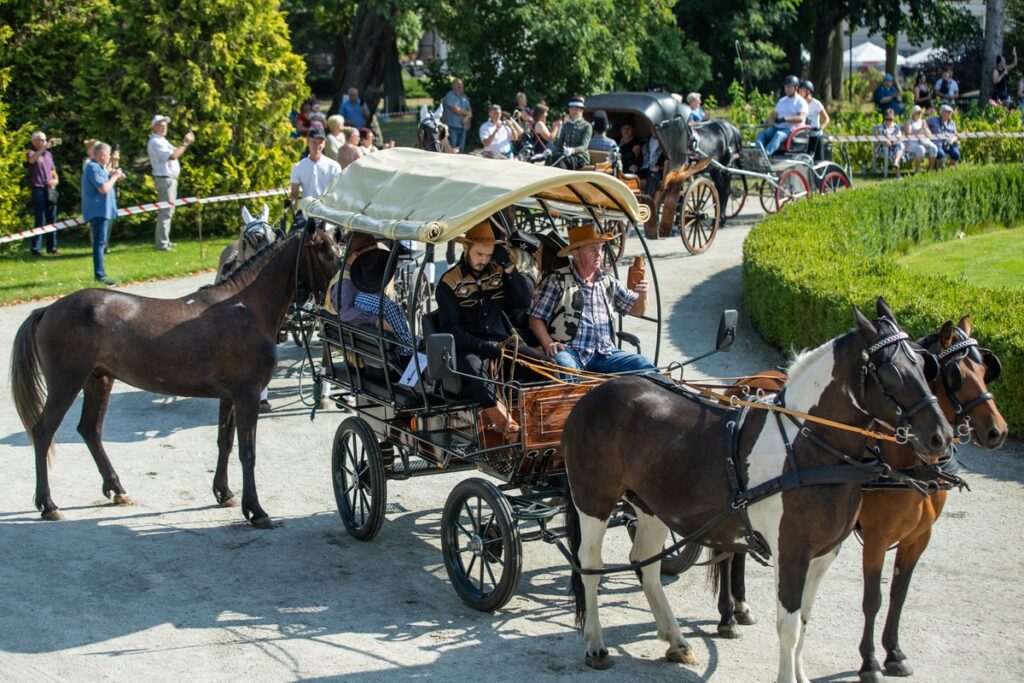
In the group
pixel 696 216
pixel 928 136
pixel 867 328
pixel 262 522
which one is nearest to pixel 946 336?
pixel 867 328

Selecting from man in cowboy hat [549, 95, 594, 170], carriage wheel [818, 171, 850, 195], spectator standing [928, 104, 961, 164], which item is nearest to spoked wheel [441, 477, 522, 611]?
man in cowboy hat [549, 95, 594, 170]

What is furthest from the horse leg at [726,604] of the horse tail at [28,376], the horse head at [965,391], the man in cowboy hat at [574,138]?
the man in cowboy hat at [574,138]

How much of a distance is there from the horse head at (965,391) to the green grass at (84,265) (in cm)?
1302

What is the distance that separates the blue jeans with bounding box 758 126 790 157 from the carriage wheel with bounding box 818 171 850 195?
993mm

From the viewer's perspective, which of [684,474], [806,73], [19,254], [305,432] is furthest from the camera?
[806,73]

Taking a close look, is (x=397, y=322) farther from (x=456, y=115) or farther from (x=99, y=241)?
(x=456, y=115)

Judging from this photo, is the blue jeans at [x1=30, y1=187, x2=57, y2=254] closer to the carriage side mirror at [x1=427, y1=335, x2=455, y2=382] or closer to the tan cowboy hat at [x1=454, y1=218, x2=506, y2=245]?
the tan cowboy hat at [x1=454, y1=218, x2=506, y2=245]

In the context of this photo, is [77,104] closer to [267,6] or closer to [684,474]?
[267,6]

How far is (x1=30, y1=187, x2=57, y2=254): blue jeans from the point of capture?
19.4 metres

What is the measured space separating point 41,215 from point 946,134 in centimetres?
1771

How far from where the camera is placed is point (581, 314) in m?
7.77

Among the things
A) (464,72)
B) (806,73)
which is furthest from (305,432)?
(806,73)

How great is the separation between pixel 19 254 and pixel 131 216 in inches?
90.1

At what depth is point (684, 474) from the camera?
604 cm
